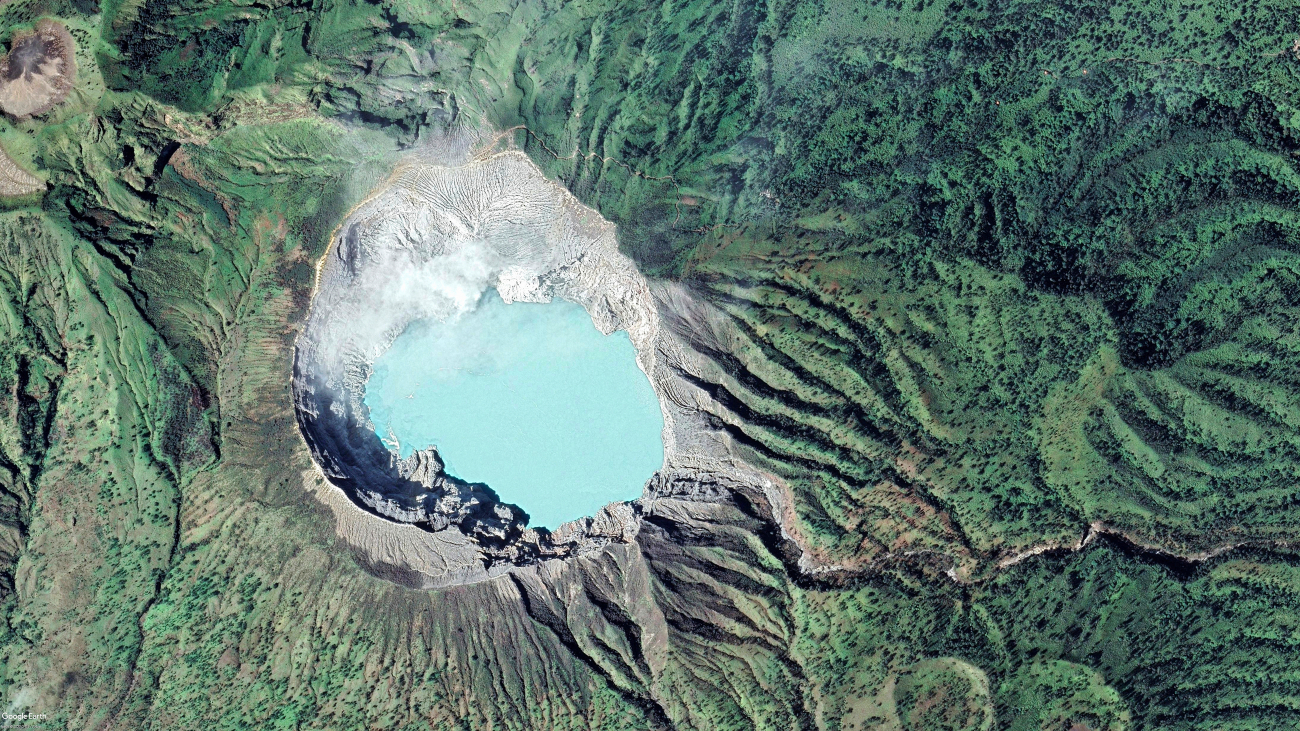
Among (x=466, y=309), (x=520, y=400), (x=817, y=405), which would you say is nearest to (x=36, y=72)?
(x=466, y=309)

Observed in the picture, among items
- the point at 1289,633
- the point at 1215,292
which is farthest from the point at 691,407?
the point at 1289,633

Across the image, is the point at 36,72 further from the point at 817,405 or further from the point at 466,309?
the point at 817,405

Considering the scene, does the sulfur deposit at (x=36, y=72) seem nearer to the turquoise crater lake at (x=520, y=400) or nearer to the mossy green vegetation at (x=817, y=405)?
the mossy green vegetation at (x=817, y=405)

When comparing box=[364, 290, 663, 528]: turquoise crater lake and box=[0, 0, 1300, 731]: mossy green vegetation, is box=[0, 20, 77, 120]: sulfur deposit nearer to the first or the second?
box=[0, 0, 1300, 731]: mossy green vegetation

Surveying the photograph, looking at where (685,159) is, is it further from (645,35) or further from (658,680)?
(658,680)

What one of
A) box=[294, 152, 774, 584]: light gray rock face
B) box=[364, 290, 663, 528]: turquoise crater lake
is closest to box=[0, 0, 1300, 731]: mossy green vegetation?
box=[294, 152, 774, 584]: light gray rock face
